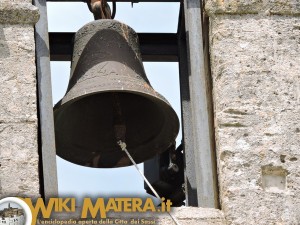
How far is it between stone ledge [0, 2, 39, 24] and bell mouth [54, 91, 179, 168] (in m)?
0.60

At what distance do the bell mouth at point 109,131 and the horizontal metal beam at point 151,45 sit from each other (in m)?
0.37

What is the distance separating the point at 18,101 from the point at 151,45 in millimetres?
1322

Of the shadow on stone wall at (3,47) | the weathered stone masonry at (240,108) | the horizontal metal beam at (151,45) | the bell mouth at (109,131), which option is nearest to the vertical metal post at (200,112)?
the weathered stone masonry at (240,108)

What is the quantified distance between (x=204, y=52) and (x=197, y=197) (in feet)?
2.36

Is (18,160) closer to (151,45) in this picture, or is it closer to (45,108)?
(45,108)

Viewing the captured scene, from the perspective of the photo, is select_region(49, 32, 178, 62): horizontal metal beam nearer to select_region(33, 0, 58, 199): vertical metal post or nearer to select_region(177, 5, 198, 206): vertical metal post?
select_region(177, 5, 198, 206): vertical metal post

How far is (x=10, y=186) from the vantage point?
241 inches

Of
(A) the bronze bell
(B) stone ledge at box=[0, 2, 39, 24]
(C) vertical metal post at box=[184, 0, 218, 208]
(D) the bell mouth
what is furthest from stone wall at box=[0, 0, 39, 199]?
(C) vertical metal post at box=[184, 0, 218, 208]

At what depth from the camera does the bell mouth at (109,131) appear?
7.00 m

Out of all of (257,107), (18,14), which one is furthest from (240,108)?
(18,14)

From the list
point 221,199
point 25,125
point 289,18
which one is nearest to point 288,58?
point 289,18

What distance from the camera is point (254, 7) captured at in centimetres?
671

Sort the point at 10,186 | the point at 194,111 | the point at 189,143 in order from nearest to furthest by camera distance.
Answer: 1. the point at 10,186
2. the point at 194,111
3. the point at 189,143

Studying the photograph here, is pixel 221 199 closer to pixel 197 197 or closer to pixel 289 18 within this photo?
pixel 197 197
